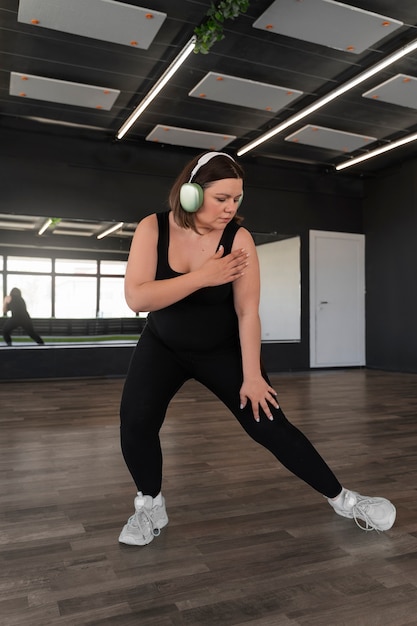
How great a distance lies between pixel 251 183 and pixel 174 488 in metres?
6.14

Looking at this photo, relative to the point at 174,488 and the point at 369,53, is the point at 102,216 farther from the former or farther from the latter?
the point at 174,488

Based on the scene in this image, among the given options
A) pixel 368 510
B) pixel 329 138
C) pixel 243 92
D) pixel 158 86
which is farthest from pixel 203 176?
pixel 329 138

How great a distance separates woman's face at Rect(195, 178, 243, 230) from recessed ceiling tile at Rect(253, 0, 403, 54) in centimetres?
300

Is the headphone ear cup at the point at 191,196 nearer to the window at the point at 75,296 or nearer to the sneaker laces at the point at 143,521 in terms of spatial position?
the sneaker laces at the point at 143,521

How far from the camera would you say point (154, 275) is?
175 centimetres

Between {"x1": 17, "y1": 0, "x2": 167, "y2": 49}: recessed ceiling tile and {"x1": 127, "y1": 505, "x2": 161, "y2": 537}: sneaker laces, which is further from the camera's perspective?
{"x1": 17, "y1": 0, "x2": 167, "y2": 49}: recessed ceiling tile

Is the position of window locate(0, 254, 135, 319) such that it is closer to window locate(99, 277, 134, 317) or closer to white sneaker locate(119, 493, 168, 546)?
window locate(99, 277, 134, 317)

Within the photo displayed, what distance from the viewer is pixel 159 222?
181 cm

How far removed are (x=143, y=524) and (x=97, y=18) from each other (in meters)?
3.86

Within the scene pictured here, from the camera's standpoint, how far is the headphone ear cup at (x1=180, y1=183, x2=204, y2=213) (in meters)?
1.63

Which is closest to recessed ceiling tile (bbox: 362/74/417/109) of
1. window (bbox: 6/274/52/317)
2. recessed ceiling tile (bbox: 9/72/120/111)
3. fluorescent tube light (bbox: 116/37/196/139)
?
fluorescent tube light (bbox: 116/37/196/139)

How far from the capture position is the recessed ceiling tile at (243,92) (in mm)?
5203

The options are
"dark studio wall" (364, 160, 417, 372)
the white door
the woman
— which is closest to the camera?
the woman

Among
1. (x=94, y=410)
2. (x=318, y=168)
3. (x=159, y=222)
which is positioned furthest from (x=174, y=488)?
(x=318, y=168)
